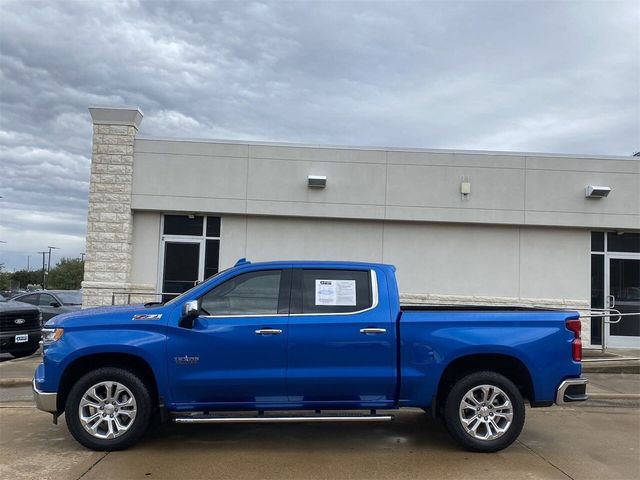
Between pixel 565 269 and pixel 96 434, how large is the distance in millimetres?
11321

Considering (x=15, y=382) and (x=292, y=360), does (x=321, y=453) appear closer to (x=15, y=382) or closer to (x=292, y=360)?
(x=292, y=360)

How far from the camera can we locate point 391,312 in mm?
5883

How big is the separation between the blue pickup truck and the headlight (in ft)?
0.07

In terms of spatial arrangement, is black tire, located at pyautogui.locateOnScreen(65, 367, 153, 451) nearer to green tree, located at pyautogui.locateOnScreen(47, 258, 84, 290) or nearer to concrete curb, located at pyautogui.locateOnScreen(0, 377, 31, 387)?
concrete curb, located at pyautogui.locateOnScreen(0, 377, 31, 387)

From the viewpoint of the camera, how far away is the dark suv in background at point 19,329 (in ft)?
39.0

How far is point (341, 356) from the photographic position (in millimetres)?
5738

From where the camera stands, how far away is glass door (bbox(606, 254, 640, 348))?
44.5 ft

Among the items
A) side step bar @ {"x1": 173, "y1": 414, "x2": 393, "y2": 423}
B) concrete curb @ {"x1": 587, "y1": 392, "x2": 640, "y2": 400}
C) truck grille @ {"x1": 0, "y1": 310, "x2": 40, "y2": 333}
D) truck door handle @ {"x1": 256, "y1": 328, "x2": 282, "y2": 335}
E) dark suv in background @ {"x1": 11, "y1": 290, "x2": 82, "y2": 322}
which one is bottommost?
concrete curb @ {"x1": 587, "y1": 392, "x2": 640, "y2": 400}

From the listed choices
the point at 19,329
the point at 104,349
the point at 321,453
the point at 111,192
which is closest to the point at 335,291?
the point at 321,453

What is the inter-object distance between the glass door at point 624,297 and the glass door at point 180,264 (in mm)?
9798

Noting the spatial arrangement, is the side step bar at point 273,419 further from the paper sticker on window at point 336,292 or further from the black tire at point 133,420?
the paper sticker on window at point 336,292

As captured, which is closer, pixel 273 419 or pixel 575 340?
pixel 273 419

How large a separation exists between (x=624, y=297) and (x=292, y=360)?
1088 cm

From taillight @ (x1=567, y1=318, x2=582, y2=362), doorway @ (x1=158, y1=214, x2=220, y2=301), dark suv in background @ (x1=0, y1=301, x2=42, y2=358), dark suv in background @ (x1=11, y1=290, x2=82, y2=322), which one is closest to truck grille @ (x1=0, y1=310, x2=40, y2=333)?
dark suv in background @ (x1=0, y1=301, x2=42, y2=358)
